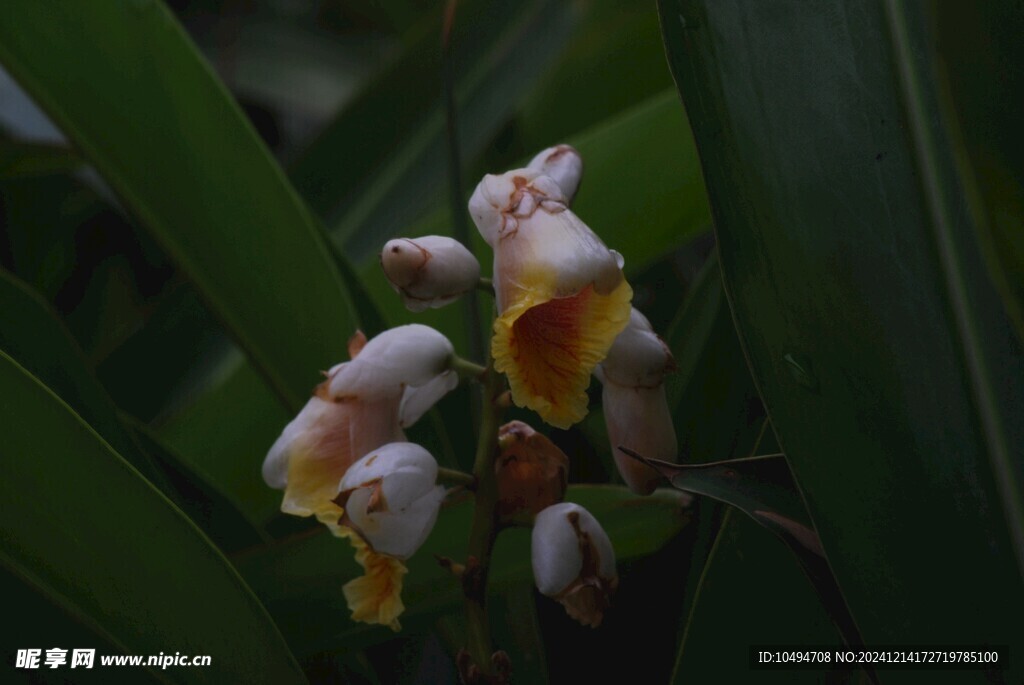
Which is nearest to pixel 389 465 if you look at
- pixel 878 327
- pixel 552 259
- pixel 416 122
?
pixel 552 259

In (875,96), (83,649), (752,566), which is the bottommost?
(752,566)

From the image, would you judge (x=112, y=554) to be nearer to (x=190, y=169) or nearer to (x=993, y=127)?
(x=190, y=169)

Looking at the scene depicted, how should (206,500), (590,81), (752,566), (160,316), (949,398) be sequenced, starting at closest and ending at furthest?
1. (949,398)
2. (752,566)
3. (206,500)
4. (160,316)
5. (590,81)

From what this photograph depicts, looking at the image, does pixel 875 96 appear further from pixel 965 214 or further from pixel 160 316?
pixel 160 316

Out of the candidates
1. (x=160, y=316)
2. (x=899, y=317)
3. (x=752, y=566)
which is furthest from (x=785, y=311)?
(x=160, y=316)

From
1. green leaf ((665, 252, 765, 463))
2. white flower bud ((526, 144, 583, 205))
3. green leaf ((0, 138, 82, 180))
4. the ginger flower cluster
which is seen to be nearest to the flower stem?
the ginger flower cluster

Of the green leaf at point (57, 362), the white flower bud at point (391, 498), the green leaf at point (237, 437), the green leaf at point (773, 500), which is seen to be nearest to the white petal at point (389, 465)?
the white flower bud at point (391, 498)

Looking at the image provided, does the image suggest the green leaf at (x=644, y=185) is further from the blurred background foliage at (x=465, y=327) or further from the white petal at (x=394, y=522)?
the white petal at (x=394, y=522)
